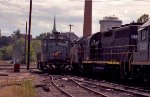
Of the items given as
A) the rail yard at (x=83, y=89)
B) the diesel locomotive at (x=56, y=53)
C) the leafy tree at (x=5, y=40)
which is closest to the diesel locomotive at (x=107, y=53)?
the diesel locomotive at (x=56, y=53)

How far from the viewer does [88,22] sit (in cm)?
→ 7138

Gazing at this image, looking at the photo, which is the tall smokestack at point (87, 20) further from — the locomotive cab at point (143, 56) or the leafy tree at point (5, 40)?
the leafy tree at point (5, 40)

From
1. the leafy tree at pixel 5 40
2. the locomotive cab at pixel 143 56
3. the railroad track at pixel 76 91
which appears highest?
the leafy tree at pixel 5 40

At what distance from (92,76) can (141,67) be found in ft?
37.8

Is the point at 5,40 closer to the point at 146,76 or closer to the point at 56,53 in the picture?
the point at 56,53

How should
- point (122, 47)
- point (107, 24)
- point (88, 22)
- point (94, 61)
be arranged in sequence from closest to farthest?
point (122, 47) < point (94, 61) < point (88, 22) < point (107, 24)

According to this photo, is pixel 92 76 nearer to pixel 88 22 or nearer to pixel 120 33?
pixel 120 33

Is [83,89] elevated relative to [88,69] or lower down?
lower down

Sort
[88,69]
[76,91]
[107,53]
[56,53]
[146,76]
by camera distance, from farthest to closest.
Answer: [56,53]
[88,69]
[107,53]
[146,76]
[76,91]

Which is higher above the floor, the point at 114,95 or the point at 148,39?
the point at 148,39

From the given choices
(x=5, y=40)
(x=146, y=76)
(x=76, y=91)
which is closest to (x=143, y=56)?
(x=146, y=76)

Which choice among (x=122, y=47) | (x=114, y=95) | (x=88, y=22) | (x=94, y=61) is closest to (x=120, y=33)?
(x=122, y=47)

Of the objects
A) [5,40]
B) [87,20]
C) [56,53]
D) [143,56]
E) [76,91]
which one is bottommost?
[76,91]

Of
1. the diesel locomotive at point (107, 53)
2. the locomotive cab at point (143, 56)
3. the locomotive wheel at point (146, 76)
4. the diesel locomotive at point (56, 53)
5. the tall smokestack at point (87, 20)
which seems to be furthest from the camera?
the tall smokestack at point (87, 20)
